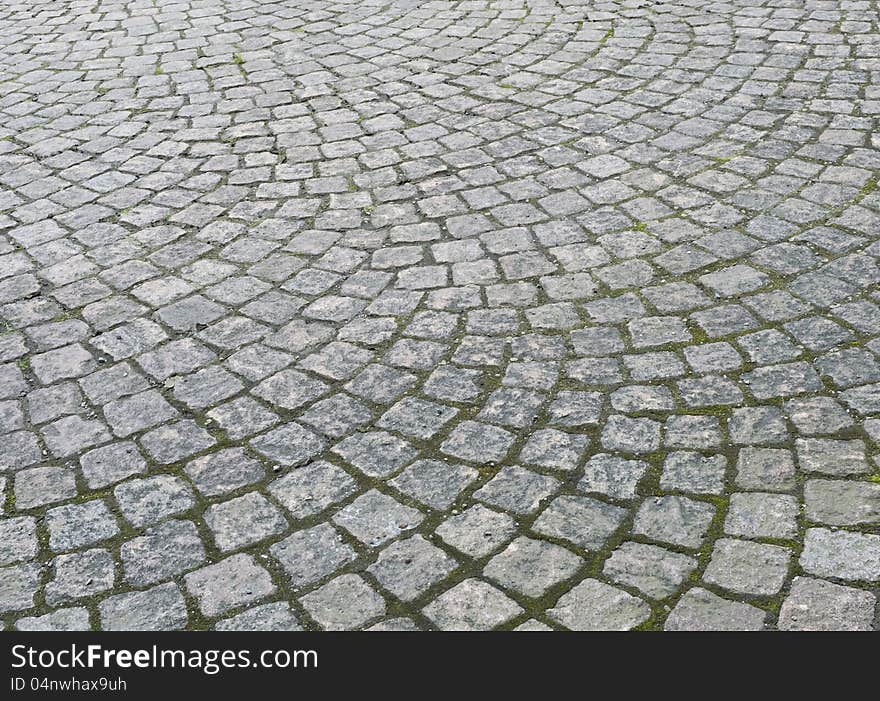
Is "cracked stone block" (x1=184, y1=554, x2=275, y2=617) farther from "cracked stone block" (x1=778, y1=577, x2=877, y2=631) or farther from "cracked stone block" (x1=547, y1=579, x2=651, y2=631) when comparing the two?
"cracked stone block" (x1=778, y1=577, x2=877, y2=631)

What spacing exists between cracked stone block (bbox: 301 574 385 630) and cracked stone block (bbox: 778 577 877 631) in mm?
1271

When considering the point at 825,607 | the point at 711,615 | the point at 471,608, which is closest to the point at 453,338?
the point at 471,608

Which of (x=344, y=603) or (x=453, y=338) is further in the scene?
(x=453, y=338)

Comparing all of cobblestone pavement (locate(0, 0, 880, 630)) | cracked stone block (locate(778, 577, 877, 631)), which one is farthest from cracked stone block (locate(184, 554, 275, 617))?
cracked stone block (locate(778, 577, 877, 631))

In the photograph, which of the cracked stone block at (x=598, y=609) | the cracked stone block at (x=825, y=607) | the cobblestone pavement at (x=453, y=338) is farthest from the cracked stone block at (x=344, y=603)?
the cracked stone block at (x=825, y=607)

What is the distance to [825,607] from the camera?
2.94 m

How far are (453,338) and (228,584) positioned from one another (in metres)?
1.56

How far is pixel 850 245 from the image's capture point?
464 cm

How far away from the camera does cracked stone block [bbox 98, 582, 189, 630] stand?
3043 mm

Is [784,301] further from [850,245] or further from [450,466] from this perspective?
[450,466]

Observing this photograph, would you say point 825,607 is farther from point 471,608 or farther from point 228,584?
point 228,584

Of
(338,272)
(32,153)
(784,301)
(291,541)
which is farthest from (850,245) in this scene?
(32,153)

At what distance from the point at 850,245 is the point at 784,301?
0.65m

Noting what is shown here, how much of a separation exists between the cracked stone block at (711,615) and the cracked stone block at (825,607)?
0.09 metres
